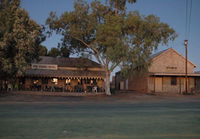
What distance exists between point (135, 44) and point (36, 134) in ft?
64.1

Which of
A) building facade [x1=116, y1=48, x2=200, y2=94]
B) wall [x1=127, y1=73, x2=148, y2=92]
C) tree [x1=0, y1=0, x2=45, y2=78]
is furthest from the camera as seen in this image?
wall [x1=127, y1=73, x2=148, y2=92]

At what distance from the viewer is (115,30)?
2241cm

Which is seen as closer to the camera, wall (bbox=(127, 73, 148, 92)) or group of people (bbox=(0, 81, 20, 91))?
group of people (bbox=(0, 81, 20, 91))

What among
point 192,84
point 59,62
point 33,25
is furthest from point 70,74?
point 192,84

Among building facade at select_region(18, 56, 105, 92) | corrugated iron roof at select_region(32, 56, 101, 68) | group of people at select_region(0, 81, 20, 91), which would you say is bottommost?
group of people at select_region(0, 81, 20, 91)

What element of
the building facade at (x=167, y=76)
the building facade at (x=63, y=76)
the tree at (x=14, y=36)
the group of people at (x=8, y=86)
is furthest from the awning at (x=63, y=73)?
the building facade at (x=167, y=76)

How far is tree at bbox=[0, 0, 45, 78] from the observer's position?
64.9 ft

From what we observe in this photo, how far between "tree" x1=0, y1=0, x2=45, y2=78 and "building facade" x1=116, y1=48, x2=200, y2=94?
17.9m

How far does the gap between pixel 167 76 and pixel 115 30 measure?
14826mm

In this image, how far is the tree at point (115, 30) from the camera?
22.9m

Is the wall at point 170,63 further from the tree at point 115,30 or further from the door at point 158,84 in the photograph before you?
the tree at point 115,30

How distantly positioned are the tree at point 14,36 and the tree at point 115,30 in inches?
172

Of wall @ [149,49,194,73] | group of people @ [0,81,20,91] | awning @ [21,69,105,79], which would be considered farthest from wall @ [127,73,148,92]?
group of people @ [0,81,20,91]

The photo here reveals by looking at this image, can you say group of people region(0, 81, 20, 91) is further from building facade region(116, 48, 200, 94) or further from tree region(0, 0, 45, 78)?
building facade region(116, 48, 200, 94)
